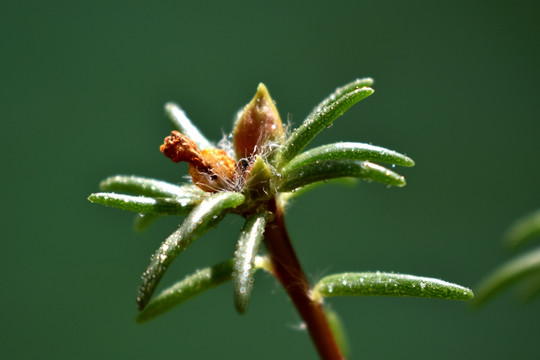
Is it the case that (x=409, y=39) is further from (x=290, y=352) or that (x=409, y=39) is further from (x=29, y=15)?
(x=29, y=15)

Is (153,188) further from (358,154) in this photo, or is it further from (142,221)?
(358,154)

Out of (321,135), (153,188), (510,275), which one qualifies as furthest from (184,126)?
(321,135)

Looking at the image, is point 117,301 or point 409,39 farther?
point 409,39

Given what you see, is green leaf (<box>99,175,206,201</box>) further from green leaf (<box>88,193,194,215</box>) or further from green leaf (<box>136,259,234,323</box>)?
green leaf (<box>136,259,234,323</box>)

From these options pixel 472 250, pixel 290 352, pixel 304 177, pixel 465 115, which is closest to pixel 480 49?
pixel 465 115

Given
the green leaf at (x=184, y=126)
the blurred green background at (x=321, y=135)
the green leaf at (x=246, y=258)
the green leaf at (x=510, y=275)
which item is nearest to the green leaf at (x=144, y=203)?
the green leaf at (x=246, y=258)
